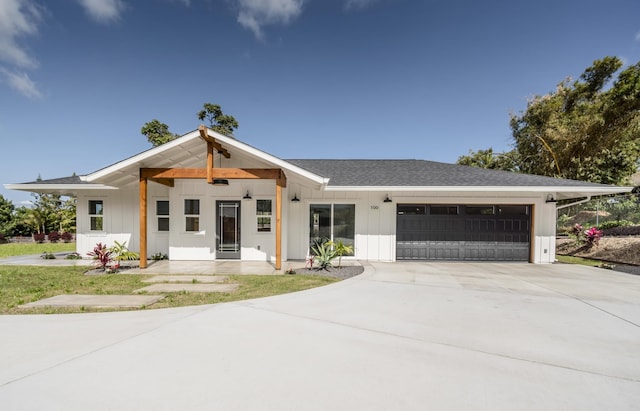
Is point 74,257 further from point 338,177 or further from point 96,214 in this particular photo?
point 338,177

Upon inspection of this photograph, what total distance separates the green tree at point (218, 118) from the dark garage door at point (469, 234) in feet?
74.3

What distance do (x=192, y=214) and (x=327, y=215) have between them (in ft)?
16.6

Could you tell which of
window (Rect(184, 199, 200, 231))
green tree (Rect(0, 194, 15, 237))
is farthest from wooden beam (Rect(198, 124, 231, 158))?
green tree (Rect(0, 194, 15, 237))

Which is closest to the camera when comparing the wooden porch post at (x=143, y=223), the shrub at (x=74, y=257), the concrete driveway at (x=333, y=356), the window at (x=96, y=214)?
the concrete driveway at (x=333, y=356)

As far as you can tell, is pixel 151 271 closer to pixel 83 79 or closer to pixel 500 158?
pixel 83 79

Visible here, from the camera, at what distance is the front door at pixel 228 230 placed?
991 cm

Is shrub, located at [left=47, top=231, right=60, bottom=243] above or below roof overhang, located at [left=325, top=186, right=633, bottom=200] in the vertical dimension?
below

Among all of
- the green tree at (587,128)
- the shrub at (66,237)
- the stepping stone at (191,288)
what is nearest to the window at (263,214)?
the stepping stone at (191,288)

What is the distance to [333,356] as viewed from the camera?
2.99 m

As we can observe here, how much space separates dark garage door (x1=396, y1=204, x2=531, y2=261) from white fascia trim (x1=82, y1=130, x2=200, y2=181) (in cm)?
→ 816

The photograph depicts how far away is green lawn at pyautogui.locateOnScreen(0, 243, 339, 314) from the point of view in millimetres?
5040

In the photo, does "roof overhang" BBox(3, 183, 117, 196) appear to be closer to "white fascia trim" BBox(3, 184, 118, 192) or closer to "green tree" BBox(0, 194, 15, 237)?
"white fascia trim" BBox(3, 184, 118, 192)

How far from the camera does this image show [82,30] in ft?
41.9

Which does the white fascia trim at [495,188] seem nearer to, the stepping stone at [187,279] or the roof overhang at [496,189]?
the roof overhang at [496,189]
